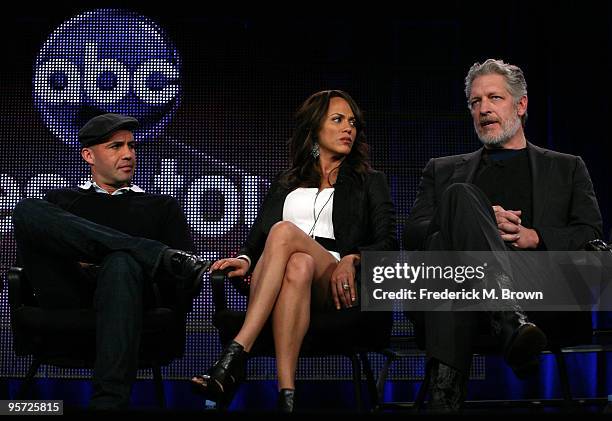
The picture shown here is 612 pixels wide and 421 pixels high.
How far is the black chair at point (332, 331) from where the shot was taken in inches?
121

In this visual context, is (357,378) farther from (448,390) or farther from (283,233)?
(448,390)

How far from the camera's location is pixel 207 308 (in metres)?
4.31

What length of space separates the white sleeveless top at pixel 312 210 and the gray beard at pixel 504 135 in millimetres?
667

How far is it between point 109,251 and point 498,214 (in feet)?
4.50

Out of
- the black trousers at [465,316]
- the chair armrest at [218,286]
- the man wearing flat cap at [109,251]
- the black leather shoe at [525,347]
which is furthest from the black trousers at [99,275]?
the black leather shoe at [525,347]

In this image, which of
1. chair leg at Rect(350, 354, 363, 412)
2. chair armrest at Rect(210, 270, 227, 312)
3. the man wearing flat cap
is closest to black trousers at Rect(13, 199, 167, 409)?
the man wearing flat cap

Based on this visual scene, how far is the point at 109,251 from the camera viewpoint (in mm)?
3061

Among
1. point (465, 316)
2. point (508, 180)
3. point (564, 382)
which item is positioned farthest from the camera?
point (508, 180)

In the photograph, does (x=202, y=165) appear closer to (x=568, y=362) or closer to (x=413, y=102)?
(x=413, y=102)

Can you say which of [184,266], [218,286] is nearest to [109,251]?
[184,266]

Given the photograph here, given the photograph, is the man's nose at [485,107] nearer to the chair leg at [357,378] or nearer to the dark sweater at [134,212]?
the chair leg at [357,378]

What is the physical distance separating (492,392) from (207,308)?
1.54 meters

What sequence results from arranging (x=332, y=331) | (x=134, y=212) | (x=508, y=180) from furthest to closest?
(x=134, y=212), (x=508, y=180), (x=332, y=331)

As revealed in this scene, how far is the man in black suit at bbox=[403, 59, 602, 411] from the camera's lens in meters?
2.54
